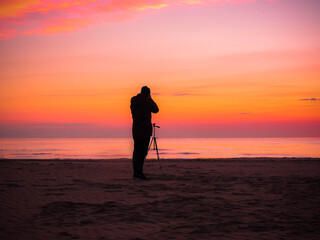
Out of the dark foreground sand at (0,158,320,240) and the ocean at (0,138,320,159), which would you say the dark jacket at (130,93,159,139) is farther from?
the ocean at (0,138,320,159)

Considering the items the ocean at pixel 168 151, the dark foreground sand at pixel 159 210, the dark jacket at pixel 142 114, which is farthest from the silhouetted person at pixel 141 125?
the ocean at pixel 168 151

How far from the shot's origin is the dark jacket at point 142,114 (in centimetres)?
897

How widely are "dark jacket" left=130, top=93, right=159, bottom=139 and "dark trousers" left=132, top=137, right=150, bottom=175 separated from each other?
0.15 metres

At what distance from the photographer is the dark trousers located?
8.87 metres

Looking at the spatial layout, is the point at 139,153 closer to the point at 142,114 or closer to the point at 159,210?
the point at 142,114

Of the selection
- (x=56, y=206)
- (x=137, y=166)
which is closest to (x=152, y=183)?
(x=137, y=166)

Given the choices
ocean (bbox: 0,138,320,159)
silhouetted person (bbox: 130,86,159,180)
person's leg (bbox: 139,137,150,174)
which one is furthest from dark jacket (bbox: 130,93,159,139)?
ocean (bbox: 0,138,320,159)

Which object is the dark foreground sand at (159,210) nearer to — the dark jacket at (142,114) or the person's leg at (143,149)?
the person's leg at (143,149)

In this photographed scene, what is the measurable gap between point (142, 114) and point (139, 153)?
1.07 meters

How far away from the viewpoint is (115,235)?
158 inches

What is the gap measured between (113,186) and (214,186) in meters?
2.32

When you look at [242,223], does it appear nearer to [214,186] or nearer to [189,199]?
[189,199]

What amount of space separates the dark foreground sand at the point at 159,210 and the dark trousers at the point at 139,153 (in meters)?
0.66

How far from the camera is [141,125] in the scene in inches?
354
